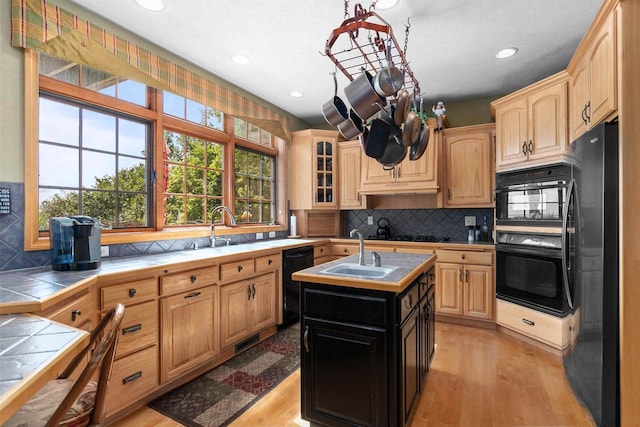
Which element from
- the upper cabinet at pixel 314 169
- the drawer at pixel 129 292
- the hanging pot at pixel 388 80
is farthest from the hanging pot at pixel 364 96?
the upper cabinet at pixel 314 169

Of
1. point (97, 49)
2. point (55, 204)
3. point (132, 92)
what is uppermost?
point (97, 49)

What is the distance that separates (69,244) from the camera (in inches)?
71.0

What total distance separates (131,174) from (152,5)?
1.27m

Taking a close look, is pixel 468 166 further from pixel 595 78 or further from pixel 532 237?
pixel 595 78

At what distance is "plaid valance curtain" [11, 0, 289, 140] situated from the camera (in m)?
1.84

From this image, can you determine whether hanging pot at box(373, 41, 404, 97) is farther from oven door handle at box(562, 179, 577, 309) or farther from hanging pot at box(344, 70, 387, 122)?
oven door handle at box(562, 179, 577, 309)

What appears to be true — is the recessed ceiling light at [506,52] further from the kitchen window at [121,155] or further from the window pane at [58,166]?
the window pane at [58,166]

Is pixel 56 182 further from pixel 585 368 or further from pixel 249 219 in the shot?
pixel 585 368

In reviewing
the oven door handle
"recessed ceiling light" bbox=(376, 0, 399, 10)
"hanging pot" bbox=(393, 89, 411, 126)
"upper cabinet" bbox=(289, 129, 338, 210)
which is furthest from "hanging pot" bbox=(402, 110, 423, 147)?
"upper cabinet" bbox=(289, 129, 338, 210)

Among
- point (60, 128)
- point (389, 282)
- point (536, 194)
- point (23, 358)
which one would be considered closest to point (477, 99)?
point (536, 194)

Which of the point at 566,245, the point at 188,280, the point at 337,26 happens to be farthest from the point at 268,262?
the point at 566,245

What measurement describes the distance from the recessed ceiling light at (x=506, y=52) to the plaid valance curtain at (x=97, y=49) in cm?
261

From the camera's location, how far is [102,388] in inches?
39.6

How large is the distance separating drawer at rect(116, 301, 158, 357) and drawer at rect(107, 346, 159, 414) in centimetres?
5
